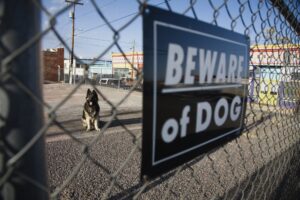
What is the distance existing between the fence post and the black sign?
33 cm

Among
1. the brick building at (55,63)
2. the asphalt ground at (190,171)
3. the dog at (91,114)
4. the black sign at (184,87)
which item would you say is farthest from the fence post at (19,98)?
the brick building at (55,63)

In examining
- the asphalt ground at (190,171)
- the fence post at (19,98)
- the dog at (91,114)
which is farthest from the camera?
the dog at (91,114)

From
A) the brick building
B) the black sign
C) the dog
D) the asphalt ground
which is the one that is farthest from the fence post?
the brick building

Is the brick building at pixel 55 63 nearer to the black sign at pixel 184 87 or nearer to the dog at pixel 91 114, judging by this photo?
the dog at pixel 91 114

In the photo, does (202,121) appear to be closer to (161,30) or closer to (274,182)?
(161,30)

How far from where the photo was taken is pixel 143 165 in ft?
3.18

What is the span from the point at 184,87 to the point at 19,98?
22.6 inches

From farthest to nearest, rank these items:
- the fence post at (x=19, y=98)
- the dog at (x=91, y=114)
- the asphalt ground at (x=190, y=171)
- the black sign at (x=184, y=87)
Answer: the dog at (x=91, y=114)
the asphalt ground at (x=190, y=171)
the black sign at (x=184, y=87)
the fence post at (x=19, y=98)

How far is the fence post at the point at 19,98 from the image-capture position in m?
0.60

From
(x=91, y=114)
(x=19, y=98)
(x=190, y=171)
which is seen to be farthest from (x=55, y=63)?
(x=19, y=98)

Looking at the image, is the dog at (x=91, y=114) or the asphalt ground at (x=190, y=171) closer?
the asphalt ground at (x=190, y=171)

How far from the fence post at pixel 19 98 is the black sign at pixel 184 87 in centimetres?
33

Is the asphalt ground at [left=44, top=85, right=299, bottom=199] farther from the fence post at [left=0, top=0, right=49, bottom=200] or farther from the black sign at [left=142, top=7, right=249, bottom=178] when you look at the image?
the fence post at [left=0, top=0, right=49, bottom=200]

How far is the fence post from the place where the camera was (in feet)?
1.97
